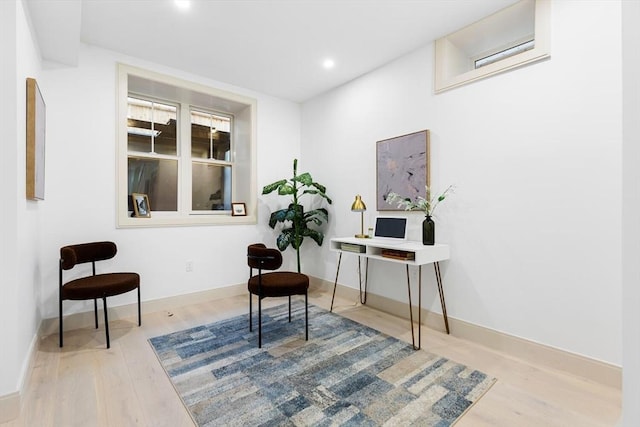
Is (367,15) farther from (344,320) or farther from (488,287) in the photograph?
(344,320)

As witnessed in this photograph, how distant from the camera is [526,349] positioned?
2.19m

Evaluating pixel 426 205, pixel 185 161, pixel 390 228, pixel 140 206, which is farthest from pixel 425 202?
pixel 140 206

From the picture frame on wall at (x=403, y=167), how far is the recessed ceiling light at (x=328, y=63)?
978 mm

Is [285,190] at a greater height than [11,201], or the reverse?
[285,190]

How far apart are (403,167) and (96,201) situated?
3.01m

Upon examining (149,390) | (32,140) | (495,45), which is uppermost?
(495,45)

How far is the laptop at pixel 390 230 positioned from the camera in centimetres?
283

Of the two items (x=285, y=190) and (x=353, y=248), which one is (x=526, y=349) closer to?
(x=353, y=248)

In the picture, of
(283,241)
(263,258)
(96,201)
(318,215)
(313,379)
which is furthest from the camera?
(318,215)

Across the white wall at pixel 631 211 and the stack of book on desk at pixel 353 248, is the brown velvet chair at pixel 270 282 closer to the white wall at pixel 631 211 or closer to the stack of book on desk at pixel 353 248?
the stack of book on desk at pixel 353 248

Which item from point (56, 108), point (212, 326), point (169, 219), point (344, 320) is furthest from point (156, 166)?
point (344, 320)

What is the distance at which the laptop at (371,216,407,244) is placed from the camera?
283 cm

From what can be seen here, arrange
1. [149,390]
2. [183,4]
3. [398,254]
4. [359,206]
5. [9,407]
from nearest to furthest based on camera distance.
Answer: [9,407] → [149,390] → [183,4] → [398,254] → [359,206]

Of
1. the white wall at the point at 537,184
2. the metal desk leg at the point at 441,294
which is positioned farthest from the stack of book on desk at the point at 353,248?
the metal desk leg at the point at 441,294
